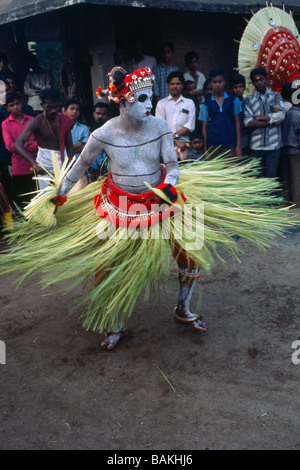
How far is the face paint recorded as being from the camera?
2648mm

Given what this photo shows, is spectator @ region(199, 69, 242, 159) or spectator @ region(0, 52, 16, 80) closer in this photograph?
spectator @ region(199, 69, 242, 159)

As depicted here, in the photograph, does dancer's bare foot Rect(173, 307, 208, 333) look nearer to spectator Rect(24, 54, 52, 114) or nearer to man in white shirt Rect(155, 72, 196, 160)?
man in white shirt Rect(155, 72, 196, 160)

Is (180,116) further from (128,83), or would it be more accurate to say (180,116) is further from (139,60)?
(128,83)

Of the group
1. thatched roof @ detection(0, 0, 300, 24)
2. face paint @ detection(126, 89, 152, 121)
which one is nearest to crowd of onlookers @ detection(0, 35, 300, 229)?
thatched roof @ detection(0, 0, 300, 24)

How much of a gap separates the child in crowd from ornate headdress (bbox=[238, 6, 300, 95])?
0.95 meters

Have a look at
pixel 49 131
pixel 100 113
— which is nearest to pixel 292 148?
pixel 100 113

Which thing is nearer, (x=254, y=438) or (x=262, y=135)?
(x=254, y=438)

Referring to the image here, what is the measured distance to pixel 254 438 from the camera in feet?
6.89

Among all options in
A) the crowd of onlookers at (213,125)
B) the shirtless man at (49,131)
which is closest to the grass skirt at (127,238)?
the shirtless man at (49,131)

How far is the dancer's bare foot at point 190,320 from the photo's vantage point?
3045mm
